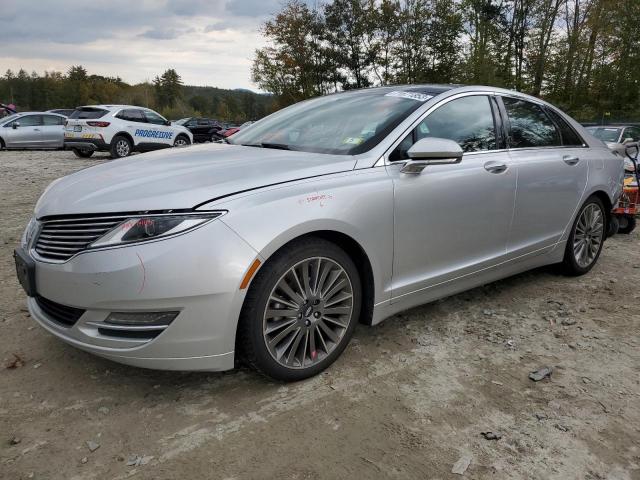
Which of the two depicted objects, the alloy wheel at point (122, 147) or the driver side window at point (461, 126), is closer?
the driver side window at point (461, 126)

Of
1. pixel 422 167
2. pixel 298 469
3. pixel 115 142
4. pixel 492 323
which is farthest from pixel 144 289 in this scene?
pixel 115 142

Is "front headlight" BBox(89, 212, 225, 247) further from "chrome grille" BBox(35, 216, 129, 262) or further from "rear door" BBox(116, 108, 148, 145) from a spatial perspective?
"rear door" BBox(116, 108, 148, 145)

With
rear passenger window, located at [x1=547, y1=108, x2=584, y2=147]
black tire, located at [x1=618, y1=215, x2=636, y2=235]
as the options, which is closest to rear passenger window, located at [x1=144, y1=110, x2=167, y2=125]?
black tire, located at [x1=618, y1=215, x2=636, y2=235]

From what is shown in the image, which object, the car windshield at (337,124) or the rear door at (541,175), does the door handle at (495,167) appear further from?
the car windshield at (337,124)

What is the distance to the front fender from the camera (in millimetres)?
2266

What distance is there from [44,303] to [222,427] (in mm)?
1091

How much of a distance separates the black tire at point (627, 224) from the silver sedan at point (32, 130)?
17964 millimetres

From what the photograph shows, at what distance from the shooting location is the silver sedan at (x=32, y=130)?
1742 centimetres

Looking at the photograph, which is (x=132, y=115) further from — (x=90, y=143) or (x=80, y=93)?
(x=80, y=93)

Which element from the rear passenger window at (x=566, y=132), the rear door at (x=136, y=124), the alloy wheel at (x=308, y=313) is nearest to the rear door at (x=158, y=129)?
the rear door at (x=136, y=124)

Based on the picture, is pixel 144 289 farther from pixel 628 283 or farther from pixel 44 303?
pixel 628 283

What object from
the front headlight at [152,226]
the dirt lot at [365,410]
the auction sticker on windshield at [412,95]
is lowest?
the dirt lot at [365,410]

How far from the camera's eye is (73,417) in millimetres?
2316

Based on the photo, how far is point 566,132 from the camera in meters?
4.21
